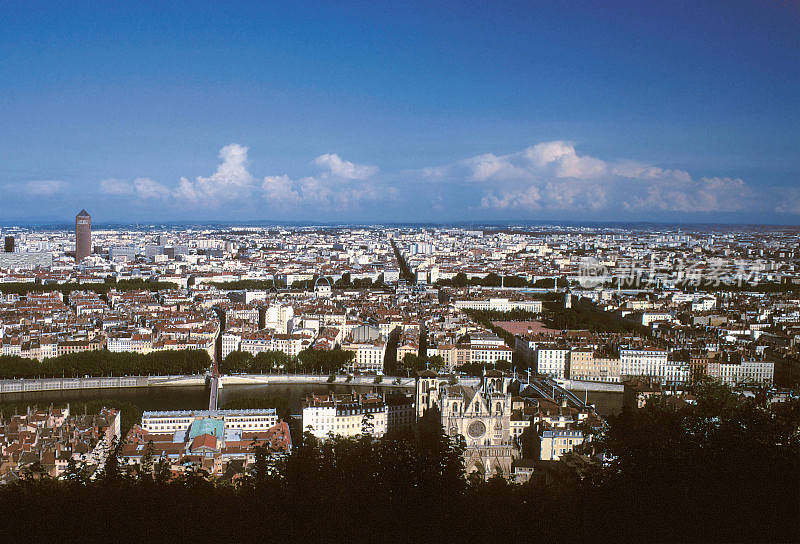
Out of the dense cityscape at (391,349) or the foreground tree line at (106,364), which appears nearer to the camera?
the dense cityscape at (391,349)

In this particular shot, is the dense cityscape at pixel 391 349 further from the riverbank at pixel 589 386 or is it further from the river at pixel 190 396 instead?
the river at pixel 190 396

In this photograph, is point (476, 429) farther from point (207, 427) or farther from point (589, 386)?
point (589, 386)

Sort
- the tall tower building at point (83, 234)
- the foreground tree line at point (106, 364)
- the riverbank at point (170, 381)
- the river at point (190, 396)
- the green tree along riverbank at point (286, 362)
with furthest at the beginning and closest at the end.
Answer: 1. the tall tower building at point (83, 234)
2. the green tree along riverbank at point (286, 362)
3. the foreground tree line at point (106, 364)
4. the riverbank at point (170, 381)
5. the river at point (190, 396)

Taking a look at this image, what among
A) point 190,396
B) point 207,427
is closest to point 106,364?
point 190,396

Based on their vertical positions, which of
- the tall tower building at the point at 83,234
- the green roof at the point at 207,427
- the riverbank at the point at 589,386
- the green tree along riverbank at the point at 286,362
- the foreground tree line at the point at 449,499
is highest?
the tall tower building at the point at 83,234

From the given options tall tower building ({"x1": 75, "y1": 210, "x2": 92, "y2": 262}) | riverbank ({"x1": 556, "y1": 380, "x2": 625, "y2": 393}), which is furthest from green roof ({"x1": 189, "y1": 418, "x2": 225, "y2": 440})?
tall tower building ({"x1": 75, "y1": 210, "x2": 92, "y2": 262})

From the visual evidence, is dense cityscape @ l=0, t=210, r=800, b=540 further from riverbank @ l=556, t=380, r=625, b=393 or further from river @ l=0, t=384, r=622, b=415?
river @ l=0, t=384, r=622, b=415

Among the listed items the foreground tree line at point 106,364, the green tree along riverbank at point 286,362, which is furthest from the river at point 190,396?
the green tree along riverbank at point 286,362
